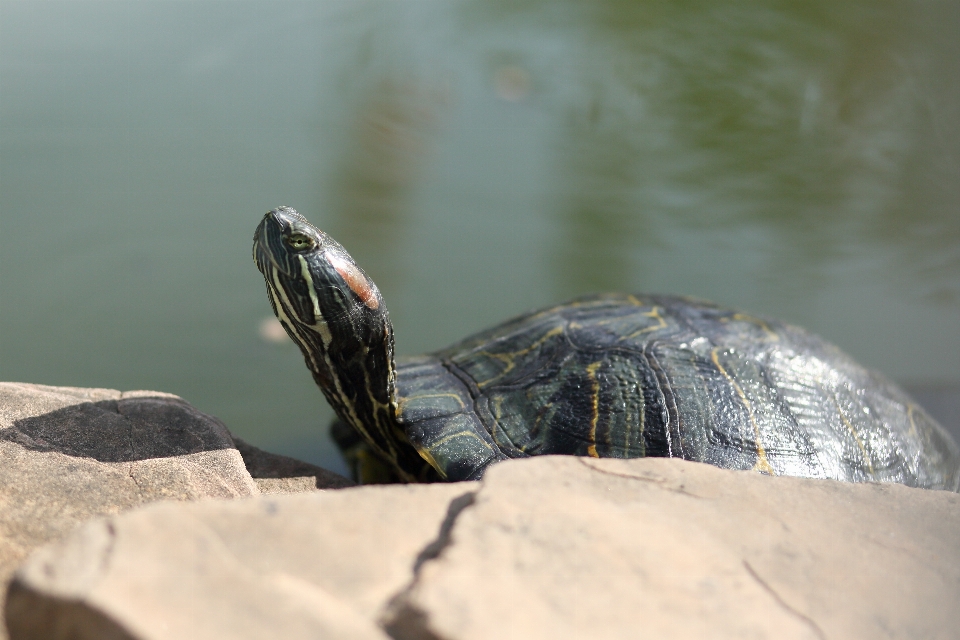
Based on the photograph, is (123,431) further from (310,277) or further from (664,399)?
(664,399)

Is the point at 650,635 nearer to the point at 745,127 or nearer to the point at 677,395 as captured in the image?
the point at 677,395

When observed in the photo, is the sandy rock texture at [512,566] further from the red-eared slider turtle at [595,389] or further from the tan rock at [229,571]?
the red-eared slider turtle at [595,389]

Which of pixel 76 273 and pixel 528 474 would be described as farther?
pixel 76 273

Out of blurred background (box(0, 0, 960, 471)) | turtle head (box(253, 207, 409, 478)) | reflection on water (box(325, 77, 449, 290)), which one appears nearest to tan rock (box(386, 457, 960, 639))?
turtle head (box(253, 207, 409, 478))

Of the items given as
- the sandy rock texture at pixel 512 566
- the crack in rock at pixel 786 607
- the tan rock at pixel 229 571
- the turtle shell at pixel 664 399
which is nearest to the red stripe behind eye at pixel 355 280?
the turtle shell at pixel 664 399

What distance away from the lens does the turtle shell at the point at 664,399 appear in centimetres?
288

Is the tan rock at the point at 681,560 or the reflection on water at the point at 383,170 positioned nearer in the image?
the tan rock at the point at 681,560

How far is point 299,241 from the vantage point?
9.46 feet

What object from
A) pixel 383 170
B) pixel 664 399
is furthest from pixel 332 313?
pixel 383 170

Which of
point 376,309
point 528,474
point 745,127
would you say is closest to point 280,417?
point 376,309

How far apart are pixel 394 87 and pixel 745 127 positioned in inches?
125

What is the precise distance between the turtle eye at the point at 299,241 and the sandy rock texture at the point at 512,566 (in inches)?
51.7

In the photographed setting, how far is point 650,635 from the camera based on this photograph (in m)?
1.44

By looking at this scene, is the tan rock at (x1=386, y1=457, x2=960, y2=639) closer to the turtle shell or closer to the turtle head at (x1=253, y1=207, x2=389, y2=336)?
the turtle shell
